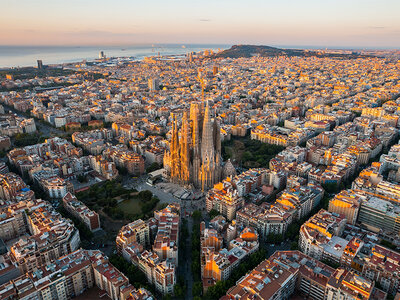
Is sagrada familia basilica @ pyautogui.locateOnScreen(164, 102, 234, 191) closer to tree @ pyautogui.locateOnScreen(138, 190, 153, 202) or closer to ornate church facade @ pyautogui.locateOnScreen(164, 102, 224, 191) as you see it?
ornate church facade @ pyautogui.locateOnScreen(164, 102, 224, 191)

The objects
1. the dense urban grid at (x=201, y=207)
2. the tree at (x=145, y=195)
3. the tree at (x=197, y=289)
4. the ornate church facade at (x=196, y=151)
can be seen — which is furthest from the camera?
the ornate church facade at (x=196, y=151)

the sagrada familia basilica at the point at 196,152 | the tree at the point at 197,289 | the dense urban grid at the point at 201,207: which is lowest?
the tree at the point at 197,289

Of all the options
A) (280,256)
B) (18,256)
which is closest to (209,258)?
(280,256)

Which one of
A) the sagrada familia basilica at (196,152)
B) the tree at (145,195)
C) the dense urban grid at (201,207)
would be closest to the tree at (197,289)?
the dense urban grid at (201,207)

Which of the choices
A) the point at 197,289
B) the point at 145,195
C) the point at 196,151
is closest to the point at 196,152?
the point at 196,151

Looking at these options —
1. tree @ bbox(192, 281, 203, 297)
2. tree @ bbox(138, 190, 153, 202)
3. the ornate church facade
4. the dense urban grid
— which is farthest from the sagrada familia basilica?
tree @ bbox(192, 281, 203, 297)

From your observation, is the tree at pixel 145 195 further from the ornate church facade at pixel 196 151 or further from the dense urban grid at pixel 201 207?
the ornate church facade at pixel 196 151

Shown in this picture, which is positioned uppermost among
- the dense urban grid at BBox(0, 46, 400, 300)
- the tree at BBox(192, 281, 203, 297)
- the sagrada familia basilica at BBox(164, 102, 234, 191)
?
the sagrada familia basilica at BBox(164, 102, 234, 191)

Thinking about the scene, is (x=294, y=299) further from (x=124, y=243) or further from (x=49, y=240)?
(x=49, y=240)
